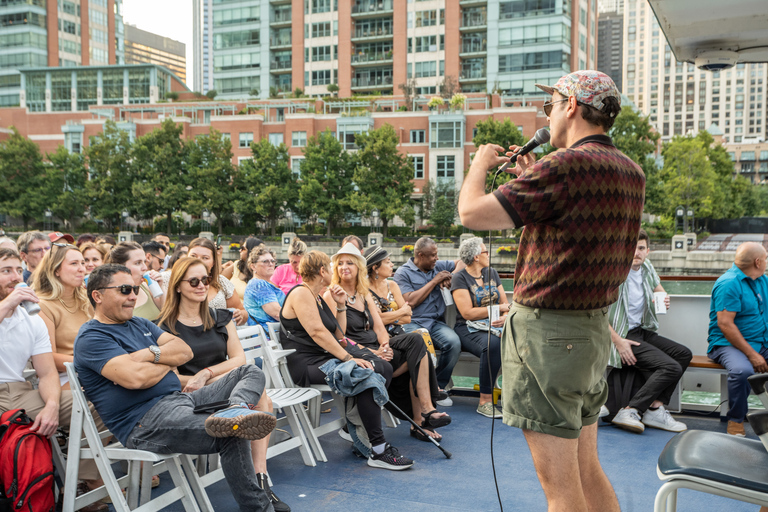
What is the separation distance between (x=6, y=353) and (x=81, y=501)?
89 cm

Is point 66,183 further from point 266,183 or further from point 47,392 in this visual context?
point 47,392

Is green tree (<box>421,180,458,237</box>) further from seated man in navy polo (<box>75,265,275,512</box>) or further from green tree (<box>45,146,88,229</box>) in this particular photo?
seated man in navy polo (<box>75,265,275,512</box>)

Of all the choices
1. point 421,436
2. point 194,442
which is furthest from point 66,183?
point 194,442

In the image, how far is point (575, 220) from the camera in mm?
1960

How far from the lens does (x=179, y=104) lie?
60.3 meters

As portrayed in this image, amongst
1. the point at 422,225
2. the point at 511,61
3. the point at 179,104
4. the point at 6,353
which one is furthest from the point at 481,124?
the point at 6,353

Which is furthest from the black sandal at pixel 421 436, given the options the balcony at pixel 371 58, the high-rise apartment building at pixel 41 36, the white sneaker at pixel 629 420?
the high-rise apartment building at pixel 41 36

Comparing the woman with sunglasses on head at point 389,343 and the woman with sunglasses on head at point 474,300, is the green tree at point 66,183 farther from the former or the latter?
the woman with sunglasses on head at point 389,343

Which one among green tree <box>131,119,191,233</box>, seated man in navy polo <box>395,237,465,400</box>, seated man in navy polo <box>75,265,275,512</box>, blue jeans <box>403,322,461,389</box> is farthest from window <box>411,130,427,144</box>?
seated man in navy polo <box>75,265,275,512</box>

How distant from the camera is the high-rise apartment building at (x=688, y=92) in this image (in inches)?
5743

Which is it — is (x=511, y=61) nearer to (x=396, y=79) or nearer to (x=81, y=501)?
(x=396, y=79)

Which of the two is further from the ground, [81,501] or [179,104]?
[179,104]

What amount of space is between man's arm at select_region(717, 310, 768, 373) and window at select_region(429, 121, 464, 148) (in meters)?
45.8

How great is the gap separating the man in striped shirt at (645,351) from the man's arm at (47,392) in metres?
3.99
